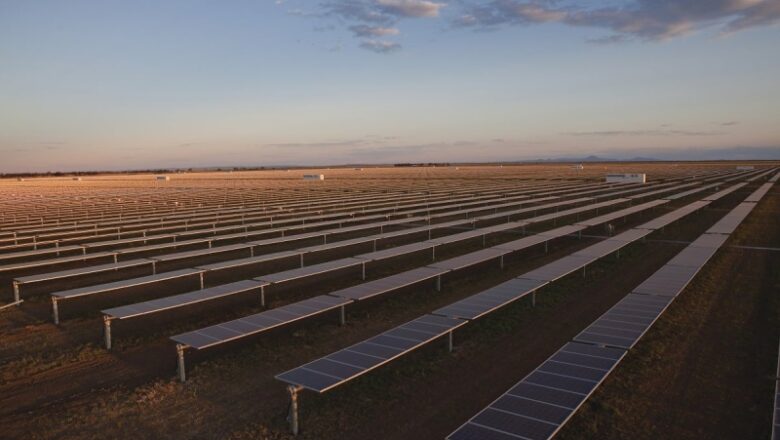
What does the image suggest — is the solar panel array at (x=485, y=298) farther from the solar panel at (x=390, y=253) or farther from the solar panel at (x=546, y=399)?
the solar panel at (x=390, y=253)

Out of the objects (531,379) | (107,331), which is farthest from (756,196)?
(107,331)

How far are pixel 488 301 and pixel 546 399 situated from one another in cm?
352

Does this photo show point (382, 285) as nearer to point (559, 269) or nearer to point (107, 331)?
point (559, 269)

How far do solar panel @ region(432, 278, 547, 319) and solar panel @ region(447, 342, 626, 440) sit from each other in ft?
5.85

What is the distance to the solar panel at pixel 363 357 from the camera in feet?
18.6

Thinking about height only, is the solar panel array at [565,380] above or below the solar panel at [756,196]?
below

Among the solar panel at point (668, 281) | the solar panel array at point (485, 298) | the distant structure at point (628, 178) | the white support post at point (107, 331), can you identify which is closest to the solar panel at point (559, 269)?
the solar panel array at point (485, 298)

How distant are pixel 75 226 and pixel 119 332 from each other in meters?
16.1

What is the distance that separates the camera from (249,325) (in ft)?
25.1

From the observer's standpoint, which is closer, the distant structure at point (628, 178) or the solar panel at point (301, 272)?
the solar panel at point (301, 272)

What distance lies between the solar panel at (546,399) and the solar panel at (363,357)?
1.51 m

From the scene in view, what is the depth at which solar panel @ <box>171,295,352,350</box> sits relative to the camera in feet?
22.9

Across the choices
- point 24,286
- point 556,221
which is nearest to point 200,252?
point 24,286

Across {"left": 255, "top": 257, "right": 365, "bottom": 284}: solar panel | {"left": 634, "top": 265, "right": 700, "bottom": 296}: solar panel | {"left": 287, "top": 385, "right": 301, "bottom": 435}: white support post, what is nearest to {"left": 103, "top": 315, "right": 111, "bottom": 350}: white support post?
{"left": 255, "top": 257, "right": 365, "bottom": 284}: solar panel
